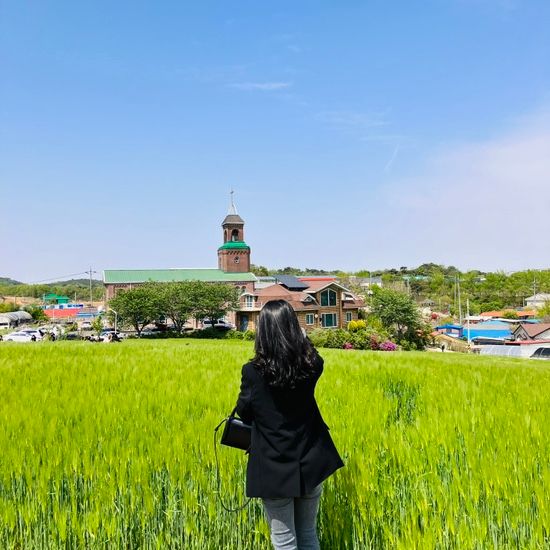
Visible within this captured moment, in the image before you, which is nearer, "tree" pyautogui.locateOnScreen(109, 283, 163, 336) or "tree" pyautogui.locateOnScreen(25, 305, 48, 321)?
"tree" pyautogui.locateOnScreen(109, 283, 163, 336)

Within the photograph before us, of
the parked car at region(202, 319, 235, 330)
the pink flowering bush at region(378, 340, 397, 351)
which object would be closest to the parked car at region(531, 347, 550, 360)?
the pink flowering bush at region(378, 340, 397, 351)

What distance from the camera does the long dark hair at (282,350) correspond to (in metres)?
2.76

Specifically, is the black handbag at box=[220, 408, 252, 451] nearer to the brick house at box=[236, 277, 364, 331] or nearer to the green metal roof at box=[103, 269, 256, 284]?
the brick house at box=[236, 277, 364, 331]

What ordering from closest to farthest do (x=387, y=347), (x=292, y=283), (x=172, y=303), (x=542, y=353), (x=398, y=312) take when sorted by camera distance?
1. (x=542, y=353)
2. (x=387, y=347)
3. (x=398, y=312)
4. (x=172, y=303)
5. (x=292, y=283)

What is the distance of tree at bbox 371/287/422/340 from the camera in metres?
46.8

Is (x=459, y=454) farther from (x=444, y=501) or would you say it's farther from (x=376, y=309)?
(x=376, y=309)

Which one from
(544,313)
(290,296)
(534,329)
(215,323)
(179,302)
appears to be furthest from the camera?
(544,313)

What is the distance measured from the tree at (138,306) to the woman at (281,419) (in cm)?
4665

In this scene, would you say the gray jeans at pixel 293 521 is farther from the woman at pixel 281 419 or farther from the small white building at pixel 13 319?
the small white building at pixel 13 319

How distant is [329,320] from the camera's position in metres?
51.1

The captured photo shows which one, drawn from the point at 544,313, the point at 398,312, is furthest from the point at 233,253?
the point at 544,313

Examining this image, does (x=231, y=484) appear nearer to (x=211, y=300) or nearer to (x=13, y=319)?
(x=211, y=300)

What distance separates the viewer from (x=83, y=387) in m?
7.25

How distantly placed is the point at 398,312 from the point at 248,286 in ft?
92.7
